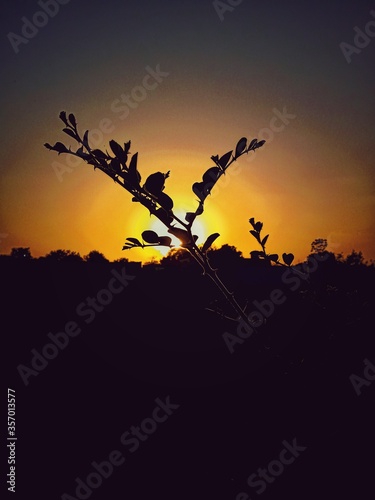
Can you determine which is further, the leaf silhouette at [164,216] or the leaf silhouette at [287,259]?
the leaf silhouette at [287,259]

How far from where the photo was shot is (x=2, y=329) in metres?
10.0

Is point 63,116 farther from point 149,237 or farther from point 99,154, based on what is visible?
point 149,237

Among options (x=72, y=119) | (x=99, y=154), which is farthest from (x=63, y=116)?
(x=99, y=154)

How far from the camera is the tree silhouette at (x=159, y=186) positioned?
1.09 meters

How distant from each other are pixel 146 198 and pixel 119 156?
171 millimetres

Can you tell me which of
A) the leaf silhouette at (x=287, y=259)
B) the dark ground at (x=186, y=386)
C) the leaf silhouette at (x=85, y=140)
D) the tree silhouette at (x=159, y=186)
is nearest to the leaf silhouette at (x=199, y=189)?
the tree silhouette at (x=159, y=186)

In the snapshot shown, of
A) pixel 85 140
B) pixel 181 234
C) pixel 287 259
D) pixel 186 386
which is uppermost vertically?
pixel 85 140

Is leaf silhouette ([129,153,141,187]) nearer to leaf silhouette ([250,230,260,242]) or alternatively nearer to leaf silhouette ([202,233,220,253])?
leaf silhouette ([202,233,220,253])

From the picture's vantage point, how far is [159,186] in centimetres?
117

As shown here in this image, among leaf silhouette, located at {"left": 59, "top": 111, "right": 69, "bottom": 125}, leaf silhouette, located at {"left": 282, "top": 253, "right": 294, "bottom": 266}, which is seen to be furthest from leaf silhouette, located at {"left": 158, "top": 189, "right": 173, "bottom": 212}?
leaf silhouette, located at {"left": 282, "top": 253, "right": 294, "bottom": 266}

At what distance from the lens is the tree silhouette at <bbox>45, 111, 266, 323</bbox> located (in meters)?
1.09

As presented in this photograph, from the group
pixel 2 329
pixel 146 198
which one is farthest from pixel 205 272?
pixel 2 329

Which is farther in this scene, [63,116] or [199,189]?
[199,189]

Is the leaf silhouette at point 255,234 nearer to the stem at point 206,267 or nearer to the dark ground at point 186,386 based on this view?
the dark ground at point 186,386
